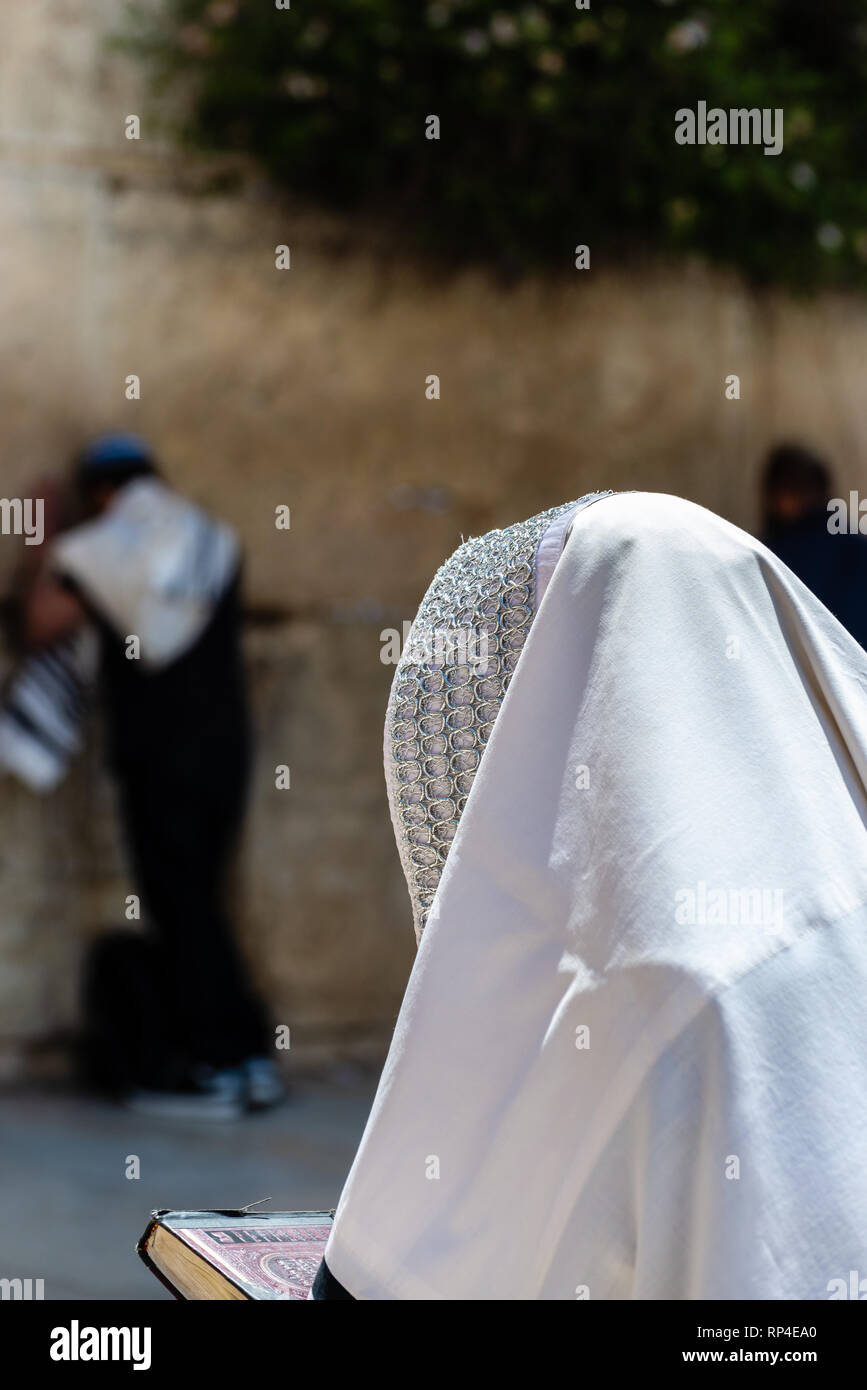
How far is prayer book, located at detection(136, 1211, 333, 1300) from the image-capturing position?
49.1 inches

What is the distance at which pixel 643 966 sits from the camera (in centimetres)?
104

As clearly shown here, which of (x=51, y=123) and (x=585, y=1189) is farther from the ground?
(x=51, y=123)

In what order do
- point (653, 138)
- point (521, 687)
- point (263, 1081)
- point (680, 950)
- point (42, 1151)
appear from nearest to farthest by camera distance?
point (680, 950), point (521, 687), point (42, 1151), point (263, 1081), point (653, 138)

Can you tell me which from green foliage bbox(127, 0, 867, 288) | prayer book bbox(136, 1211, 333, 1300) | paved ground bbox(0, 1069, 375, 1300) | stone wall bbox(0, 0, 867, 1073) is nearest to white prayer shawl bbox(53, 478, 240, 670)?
stone wall bbox(0, 0, 867, 1073)

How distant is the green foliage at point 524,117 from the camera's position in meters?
5.04

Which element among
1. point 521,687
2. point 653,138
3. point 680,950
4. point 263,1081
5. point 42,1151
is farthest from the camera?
point 653,138

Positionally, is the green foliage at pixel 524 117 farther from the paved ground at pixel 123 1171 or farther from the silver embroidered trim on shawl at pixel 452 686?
the silver embroidered trim on shawl at pixel 452 686

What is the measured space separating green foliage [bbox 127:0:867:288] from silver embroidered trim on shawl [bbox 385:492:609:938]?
4.04 metres

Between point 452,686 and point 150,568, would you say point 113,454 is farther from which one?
point 452,686
